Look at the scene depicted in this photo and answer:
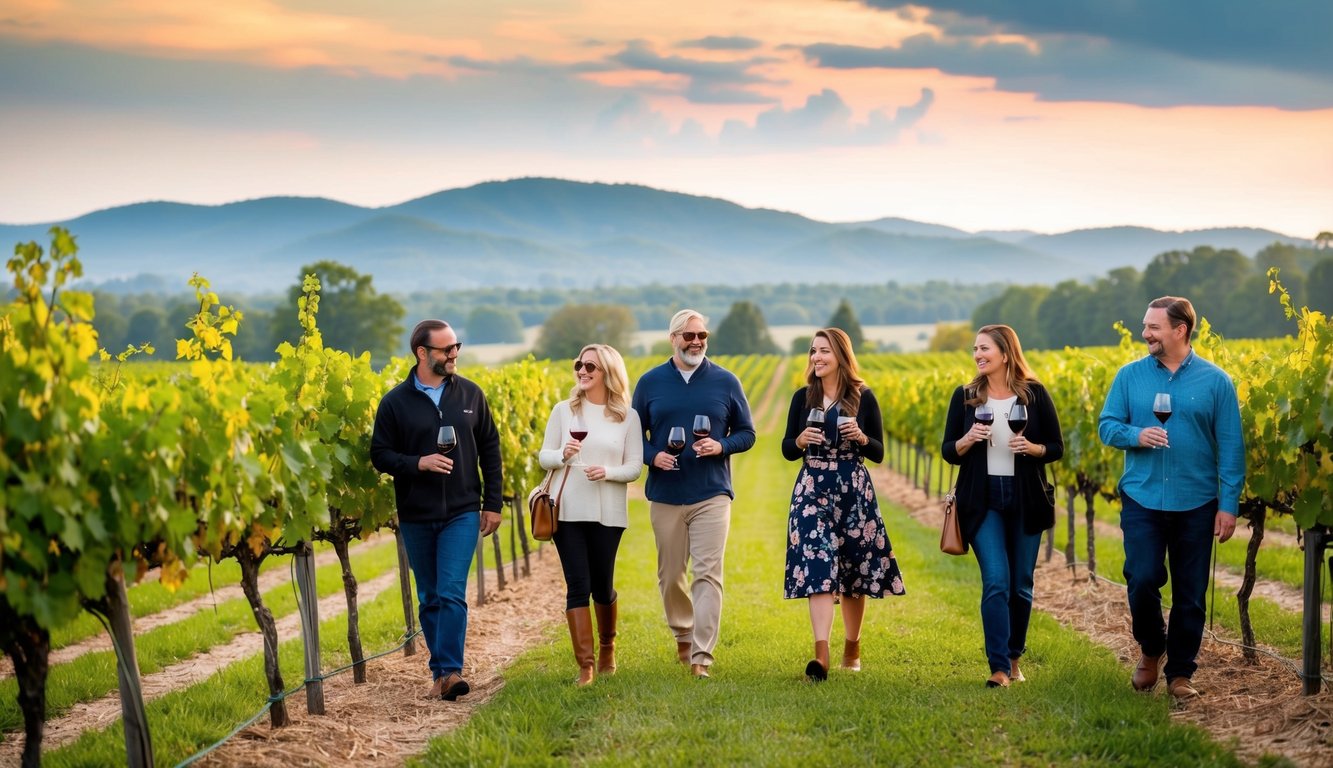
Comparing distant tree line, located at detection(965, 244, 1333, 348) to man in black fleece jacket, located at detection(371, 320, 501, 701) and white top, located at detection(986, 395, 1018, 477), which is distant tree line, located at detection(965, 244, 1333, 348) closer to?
white top, located at detection(986, 395, 1018, 477)

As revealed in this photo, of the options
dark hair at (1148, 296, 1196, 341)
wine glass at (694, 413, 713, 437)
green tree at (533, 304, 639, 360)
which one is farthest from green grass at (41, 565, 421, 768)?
green tree at (533, 304, 639, 360)

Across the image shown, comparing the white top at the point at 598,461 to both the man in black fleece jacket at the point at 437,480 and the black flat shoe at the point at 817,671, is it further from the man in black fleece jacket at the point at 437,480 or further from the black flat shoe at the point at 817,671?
the black flat shoe at the point at 817,671

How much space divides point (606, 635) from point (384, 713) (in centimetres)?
136

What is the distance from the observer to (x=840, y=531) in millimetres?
6469

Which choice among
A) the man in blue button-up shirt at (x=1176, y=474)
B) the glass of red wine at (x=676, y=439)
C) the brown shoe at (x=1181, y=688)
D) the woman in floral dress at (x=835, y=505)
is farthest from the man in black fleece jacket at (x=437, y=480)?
the brown shoe at (x=1181, y=688)

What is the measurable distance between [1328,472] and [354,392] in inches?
226

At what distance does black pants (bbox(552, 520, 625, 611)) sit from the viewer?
6371 millimetres

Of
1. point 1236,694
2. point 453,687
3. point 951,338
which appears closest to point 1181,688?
point 1236,694

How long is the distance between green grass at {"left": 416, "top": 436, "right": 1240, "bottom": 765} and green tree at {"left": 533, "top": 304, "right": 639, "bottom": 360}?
303 feet

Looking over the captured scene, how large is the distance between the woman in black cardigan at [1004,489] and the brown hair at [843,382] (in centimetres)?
57

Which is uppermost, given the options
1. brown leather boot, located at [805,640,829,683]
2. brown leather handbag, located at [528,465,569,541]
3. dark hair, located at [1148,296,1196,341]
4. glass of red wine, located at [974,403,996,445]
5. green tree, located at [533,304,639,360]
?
dark hair, located at [1148,296,1196,341]

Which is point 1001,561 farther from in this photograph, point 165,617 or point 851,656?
point 165,617

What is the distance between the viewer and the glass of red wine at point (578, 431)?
243 inches

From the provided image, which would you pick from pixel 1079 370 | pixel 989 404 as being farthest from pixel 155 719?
pixel 1079 370
